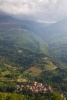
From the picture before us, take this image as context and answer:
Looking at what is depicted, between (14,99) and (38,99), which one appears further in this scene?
(14,99)

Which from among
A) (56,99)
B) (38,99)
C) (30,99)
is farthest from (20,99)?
(56,99)

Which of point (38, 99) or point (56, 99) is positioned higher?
point (56, 99)

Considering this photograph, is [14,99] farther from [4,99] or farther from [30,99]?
[30,99]

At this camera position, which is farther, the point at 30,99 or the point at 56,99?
the point at 30,99

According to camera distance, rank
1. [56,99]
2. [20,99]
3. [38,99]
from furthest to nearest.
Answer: [20,99]
[38,99]
[56,99]

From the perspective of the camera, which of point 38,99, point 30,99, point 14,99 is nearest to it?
point 38,99

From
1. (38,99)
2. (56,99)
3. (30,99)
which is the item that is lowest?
(30,99)

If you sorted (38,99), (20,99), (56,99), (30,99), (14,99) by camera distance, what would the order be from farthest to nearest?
1. (30,99)
2. (20,99)
3. (14,99)
4. (38,99)
5. (56,99)

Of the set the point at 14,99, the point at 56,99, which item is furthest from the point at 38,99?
the point at 56,99

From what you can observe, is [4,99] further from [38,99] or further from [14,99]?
[38,99]
